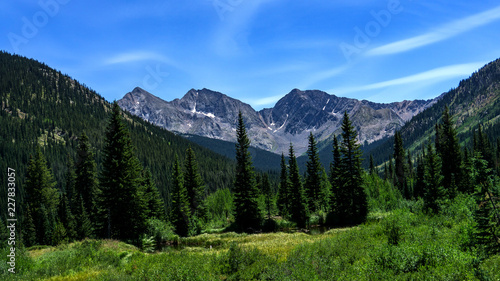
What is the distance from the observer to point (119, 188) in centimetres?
3381

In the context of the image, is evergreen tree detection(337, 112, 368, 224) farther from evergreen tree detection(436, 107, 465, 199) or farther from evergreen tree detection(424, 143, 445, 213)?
evergreen tree detection(436, 107, 465, 199)

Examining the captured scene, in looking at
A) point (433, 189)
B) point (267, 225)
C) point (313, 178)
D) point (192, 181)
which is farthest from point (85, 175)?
point (433, 189)

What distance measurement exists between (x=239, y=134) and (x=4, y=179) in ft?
414

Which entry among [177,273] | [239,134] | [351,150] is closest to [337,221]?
[351,150]

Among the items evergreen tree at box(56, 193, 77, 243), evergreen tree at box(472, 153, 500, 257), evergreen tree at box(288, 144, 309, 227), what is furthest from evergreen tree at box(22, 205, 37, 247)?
evergreen tree at box(472, 153, 500, 257)

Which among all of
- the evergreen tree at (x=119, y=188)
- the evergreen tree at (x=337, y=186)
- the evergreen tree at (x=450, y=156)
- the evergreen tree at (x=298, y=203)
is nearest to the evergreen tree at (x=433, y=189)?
the evergreen tree at (x=450, y=156)

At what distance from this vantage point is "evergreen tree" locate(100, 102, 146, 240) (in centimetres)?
3381

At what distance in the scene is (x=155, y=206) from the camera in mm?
56562

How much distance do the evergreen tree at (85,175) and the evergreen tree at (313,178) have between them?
41650mm

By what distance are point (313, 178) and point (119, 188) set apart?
42.1 m


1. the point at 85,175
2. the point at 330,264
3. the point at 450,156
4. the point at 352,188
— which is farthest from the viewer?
the point at 450,156

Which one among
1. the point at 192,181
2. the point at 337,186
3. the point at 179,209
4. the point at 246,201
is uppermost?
the point at 192,181

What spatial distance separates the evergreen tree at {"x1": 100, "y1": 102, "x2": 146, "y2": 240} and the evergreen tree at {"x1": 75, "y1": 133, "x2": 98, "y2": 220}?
43.9 feet

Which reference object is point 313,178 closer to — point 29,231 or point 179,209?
point 179,209
